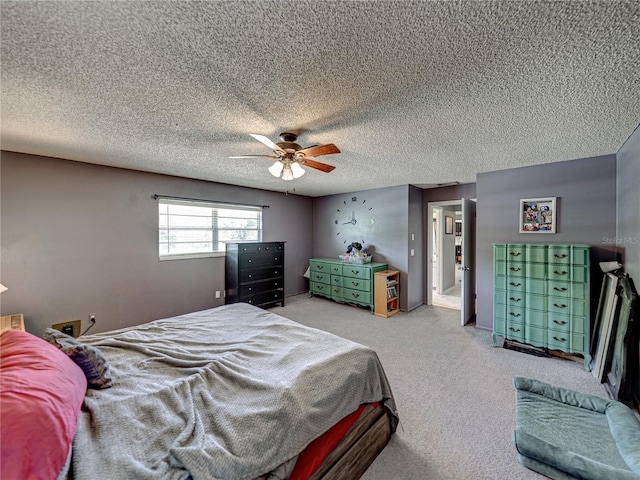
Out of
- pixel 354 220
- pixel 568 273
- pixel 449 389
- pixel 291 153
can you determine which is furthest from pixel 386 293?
pixel 291 153

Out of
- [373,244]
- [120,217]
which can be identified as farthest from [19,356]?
[373,244]

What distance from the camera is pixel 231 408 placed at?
1272mm

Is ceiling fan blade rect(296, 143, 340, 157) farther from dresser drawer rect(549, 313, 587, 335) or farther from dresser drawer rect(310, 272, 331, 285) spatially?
dresser drawer rect(310, 272, 331, 285)

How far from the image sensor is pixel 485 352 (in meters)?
3.19

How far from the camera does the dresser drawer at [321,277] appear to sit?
5551 millimetres

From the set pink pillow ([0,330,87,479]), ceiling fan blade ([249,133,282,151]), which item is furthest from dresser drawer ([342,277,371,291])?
pink pillow ([0,330,87,479])

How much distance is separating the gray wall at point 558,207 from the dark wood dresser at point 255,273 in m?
3.45

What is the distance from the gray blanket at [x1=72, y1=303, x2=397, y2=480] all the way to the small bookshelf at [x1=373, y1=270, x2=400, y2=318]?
2.73 metres

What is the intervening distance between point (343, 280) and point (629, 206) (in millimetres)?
3883

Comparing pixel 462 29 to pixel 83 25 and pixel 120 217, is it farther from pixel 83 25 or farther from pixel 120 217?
pixel 120 217

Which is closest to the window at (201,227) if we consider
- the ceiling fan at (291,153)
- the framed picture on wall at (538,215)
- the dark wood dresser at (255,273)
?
the dark wood dresser at (255,273)

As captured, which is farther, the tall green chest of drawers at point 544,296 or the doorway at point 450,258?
the doorway at point 450,258

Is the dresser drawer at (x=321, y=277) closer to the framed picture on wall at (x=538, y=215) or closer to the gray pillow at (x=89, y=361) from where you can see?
the framed picture on wall at (x=538, y=215)

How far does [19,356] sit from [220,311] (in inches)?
64.6
